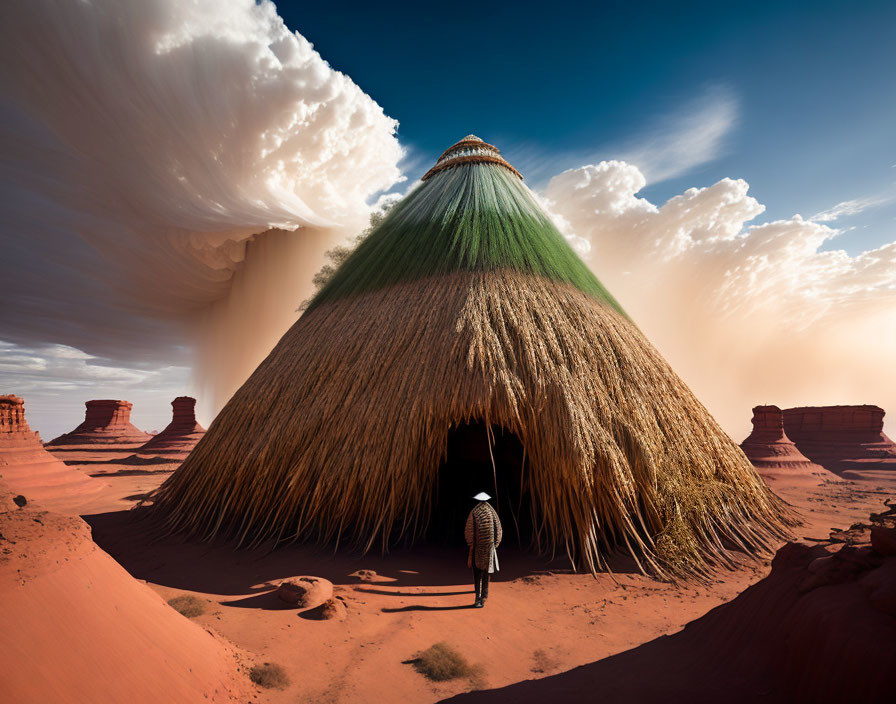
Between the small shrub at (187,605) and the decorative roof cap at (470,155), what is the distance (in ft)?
31.0

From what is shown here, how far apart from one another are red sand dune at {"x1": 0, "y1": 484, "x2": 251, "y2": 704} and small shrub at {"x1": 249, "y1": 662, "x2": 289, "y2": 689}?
0.36ft

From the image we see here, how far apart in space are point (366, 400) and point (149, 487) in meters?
10.2

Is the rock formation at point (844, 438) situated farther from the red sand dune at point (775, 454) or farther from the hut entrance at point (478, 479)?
the hut entrance at point (478, 479)

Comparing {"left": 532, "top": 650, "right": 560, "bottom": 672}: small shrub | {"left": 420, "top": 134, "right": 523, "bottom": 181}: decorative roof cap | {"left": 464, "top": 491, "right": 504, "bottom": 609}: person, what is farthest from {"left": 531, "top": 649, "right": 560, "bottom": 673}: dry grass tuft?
{"left": 420, "top": 134, "right": 523, "bottom": 181}: decorative roof cap

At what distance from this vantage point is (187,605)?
377 centimetres

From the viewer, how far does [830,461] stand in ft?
67.6

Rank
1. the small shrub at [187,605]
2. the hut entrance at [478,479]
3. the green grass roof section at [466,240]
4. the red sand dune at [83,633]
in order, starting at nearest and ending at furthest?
the red sand dune at [83,633] → the small shrub at [187,605] → the hut entrance at [478,479] → the green grass roof section at [466,240]

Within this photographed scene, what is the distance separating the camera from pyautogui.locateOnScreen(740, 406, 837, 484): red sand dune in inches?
647

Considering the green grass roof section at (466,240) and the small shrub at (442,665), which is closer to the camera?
the small shrub at (442,665)

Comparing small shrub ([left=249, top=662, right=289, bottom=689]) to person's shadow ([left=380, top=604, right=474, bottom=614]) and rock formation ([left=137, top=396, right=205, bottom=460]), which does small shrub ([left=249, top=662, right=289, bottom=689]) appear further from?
rock formation ([left=137, top=396, right=205, bottom=460])

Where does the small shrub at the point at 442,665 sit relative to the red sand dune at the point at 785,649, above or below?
below

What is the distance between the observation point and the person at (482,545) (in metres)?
4.11

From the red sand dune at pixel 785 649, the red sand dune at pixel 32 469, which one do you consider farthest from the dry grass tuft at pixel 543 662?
the red sand dune at pixel 32 469

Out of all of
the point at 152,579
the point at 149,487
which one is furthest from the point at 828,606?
the point at 149,487
